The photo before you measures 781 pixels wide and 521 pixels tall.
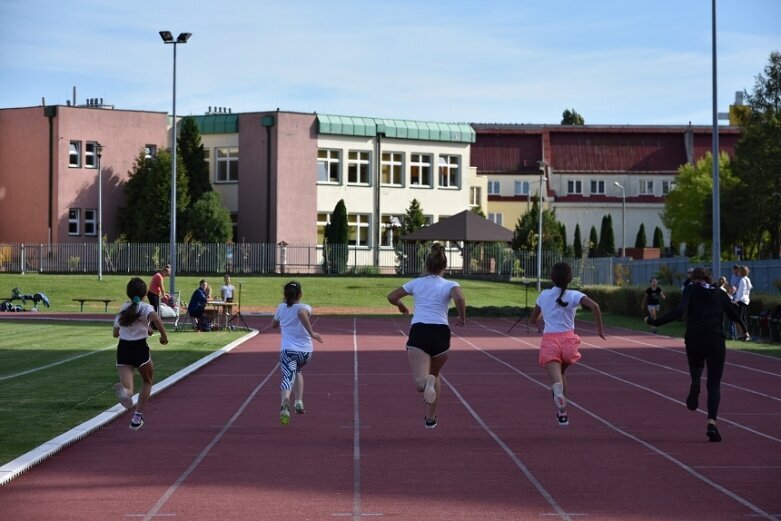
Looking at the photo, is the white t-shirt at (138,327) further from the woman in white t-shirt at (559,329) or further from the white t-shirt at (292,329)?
the woman in white t-shirt at (559,329)

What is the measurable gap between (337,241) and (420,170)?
841cm

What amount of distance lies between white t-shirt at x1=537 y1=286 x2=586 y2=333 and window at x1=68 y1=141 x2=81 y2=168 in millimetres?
57510

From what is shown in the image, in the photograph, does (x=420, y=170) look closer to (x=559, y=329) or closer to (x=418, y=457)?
(x=559, y=329)

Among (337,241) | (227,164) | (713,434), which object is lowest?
(713,434)

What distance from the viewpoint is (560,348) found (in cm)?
1402

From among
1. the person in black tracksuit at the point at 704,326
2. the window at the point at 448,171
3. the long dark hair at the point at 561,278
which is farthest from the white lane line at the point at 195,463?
the window at the point at 448,171

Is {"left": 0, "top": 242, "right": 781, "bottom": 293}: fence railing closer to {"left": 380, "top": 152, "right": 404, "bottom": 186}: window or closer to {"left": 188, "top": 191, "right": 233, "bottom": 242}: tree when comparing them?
{"left": 188, "top": 191, "right": 233, "bottom": 242}: tree

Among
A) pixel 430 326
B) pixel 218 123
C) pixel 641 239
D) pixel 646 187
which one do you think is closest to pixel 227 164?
pixel 218 123

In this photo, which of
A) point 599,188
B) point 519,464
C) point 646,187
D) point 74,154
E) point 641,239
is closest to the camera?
point 519,464

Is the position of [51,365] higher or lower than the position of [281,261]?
lower

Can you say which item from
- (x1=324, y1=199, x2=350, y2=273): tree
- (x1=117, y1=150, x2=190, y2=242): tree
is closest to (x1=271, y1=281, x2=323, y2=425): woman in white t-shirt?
(x1=117, y1=150, x2=190, y2=242): tree

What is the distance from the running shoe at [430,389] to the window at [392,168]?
59759 millimetres

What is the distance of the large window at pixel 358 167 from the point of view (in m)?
72.2

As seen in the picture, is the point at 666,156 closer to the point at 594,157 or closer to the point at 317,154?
the point at 594,157
